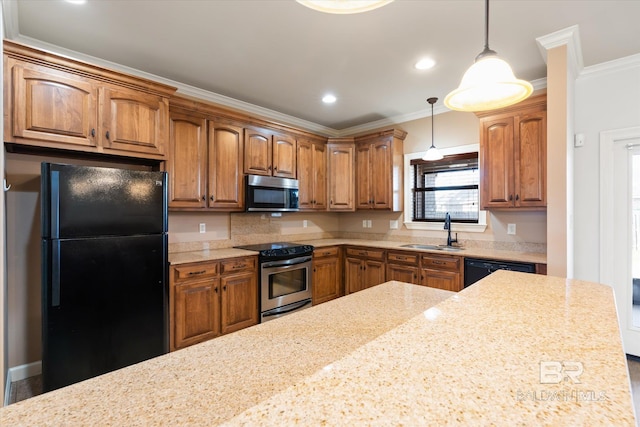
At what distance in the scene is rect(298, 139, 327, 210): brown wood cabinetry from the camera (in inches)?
163

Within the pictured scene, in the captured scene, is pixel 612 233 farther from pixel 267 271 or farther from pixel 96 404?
pixel 96 404

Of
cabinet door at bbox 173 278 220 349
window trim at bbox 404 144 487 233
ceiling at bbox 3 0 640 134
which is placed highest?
ceiling at bbox 3 0 640 134

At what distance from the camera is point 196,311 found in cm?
280

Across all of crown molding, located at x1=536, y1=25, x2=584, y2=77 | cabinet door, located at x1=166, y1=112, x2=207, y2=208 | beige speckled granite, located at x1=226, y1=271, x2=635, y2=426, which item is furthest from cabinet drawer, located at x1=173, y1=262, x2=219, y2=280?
crown molding, located at x1=536, y1=25, x2=584, y2=77

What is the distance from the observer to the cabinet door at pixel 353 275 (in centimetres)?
403

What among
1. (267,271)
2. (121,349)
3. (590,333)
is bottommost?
(121,349)

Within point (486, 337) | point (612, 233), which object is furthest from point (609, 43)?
point (486, 337)

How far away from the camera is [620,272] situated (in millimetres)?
2795

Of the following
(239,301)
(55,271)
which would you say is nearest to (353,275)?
(239,301)

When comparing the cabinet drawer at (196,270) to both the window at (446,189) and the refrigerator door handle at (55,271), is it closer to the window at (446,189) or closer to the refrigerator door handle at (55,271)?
the refrigerator door handle at (55,271)

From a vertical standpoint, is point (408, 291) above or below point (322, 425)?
below

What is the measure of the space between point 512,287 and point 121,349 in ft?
8.49

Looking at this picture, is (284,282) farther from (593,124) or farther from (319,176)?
(593,124)

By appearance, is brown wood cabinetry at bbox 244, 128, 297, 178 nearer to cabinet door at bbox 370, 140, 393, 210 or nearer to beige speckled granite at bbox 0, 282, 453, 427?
cabinet door at bbox 370, 140, 393, 210
